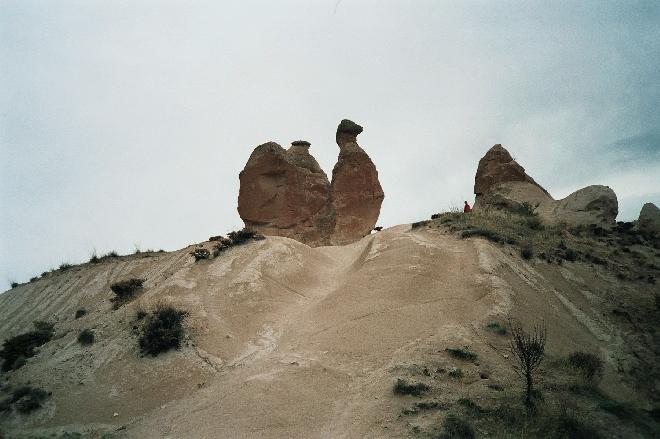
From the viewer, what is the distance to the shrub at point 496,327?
Result: 31.9 ft

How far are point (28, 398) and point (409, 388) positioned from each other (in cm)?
832

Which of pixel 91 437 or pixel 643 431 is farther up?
pixel 91 437

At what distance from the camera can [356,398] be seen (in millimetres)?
7801

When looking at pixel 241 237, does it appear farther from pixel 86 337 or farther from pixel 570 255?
pixel 570 255

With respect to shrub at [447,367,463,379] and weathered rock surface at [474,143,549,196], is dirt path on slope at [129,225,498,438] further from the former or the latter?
weathered rock surface at [474,143,549,196]

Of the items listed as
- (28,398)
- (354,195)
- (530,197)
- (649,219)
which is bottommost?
(28,398)

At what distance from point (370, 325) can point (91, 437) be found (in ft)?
20.4

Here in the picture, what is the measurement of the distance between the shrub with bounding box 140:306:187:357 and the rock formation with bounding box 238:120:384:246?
17034 mm

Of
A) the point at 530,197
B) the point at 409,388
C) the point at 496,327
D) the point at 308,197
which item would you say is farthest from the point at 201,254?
the point at 530,197

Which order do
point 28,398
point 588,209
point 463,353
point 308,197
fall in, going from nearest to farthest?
point 463,353, point 28,398, point 588,209, point 308,197

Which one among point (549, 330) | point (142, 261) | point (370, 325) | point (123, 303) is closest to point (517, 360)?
point (549, 330)

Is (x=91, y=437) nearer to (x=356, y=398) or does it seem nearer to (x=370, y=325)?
(x=356, y=398)

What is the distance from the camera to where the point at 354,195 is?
101 feet

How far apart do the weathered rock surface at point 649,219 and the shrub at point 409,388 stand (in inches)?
745
